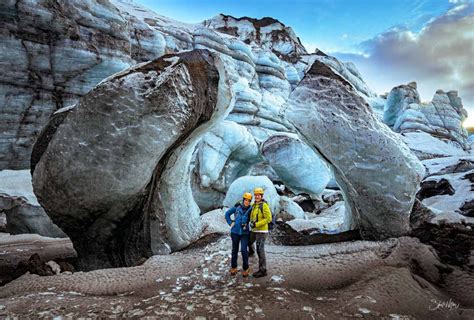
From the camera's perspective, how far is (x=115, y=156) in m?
4.35

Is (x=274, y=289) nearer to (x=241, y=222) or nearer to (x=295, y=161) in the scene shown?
(x=241, y=222)

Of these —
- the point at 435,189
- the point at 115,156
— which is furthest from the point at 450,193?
the point at 115,156

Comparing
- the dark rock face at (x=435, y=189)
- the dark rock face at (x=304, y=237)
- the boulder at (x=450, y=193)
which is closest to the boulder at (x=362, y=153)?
the dark rock face at (x=304, y=237)

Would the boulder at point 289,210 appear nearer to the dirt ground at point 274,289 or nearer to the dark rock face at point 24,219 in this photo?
the dirt ground at point 274,289

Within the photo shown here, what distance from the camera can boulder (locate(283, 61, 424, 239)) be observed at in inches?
182

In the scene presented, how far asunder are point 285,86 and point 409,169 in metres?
25.4

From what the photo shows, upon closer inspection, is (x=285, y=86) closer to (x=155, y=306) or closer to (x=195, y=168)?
(x=195, y=168)

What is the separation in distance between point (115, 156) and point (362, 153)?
3.81 metres

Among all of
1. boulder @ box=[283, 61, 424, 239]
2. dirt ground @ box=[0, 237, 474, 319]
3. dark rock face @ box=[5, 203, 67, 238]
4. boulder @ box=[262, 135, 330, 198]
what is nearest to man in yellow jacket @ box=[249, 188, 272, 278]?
dirt ground @ box=[0, 237, 474, 319]

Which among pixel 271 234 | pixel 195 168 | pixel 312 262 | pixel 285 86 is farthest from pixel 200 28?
pixel 312 262

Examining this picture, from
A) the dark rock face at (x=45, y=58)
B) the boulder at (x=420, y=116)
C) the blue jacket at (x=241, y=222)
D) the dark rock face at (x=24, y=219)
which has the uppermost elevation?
the boulder at (x=420, y=116)

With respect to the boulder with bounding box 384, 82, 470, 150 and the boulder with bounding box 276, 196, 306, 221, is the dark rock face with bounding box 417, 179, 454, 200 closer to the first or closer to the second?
the boulder with bounding box 276, 196, 306, 221

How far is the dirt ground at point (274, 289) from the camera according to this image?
9.13ft

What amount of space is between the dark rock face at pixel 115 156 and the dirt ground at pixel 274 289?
0.98m
